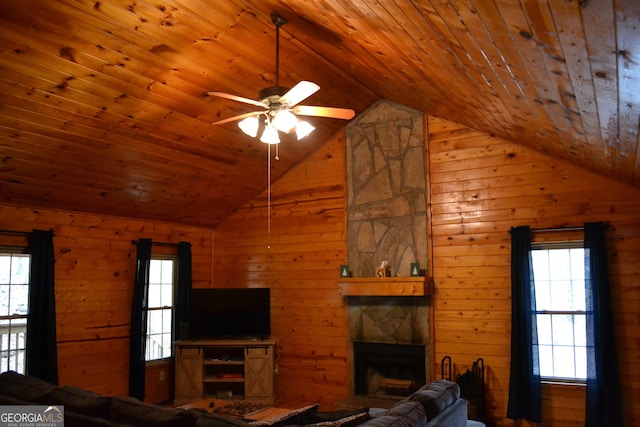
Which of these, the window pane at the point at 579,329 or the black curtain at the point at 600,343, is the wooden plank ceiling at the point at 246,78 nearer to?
the black curtain at the point at 600,343

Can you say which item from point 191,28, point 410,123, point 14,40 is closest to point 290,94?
point 191,28

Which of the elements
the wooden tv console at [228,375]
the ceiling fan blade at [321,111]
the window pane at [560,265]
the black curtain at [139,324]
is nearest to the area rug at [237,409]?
the wooden tv console at [228,375]

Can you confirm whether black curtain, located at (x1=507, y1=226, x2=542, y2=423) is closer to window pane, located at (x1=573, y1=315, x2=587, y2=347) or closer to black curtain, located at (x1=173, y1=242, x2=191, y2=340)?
window pane, located at (x1=573, y1=315, x2=587, y2=347)

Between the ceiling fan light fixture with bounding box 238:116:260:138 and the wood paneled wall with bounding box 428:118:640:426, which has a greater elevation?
the ceiling fan light fixture with bounding box 238:116:260:138

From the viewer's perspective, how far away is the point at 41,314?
5703 millimetres

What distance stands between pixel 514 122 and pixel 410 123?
6.53 ft

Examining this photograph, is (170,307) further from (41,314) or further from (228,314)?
(41,314)

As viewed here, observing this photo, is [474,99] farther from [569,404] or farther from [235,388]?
[235,388]

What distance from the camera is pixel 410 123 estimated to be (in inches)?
268

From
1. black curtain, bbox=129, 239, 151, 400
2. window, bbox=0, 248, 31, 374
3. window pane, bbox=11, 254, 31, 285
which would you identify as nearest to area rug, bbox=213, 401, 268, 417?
black curtain, bbox=129, 239, 151, 400

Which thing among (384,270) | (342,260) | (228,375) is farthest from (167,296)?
(384,270)

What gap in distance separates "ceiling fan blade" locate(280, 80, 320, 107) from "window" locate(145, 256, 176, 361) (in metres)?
4.31

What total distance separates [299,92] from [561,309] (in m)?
3.90

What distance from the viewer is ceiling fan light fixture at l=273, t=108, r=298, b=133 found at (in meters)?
3.89
